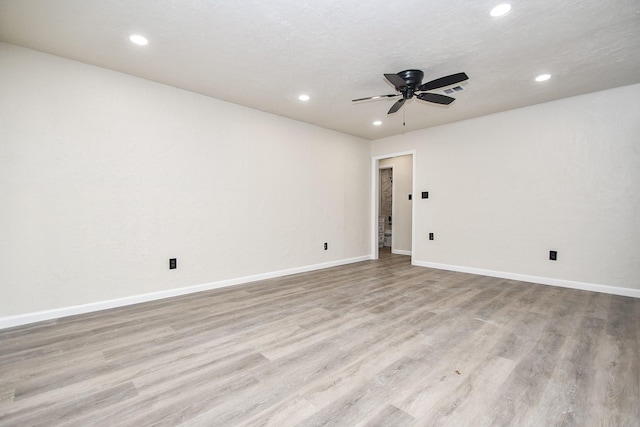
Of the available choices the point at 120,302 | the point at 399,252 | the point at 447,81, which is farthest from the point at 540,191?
the point at 120,302

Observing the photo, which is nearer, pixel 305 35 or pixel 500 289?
pixel 305 35

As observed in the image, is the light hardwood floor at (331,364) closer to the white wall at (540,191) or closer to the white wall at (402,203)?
the white wall at (540,191)

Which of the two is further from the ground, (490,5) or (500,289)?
(490,5)

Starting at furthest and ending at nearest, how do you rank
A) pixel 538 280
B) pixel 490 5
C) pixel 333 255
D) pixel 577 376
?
1. pixel 333 255
2. pixel 538 280
3. pixel 490 5
4. pixel 577 376

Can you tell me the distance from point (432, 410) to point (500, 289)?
2922mm

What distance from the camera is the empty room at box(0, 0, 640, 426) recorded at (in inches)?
68.2

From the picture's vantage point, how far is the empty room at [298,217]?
68.2 inches

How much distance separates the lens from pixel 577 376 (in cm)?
183

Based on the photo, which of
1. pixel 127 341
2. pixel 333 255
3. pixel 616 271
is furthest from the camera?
pixel 333 255

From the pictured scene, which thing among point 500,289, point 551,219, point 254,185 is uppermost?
point 254,185

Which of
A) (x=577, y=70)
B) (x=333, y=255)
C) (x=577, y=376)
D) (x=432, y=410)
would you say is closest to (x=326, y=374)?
(x=432, y=410)

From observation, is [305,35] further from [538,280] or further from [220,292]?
[538,280]

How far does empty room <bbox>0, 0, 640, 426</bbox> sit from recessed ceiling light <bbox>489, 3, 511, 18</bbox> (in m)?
0.01

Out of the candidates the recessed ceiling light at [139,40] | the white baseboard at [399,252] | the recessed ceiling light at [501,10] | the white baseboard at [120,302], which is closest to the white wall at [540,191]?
the white baseboard at [399,252]
